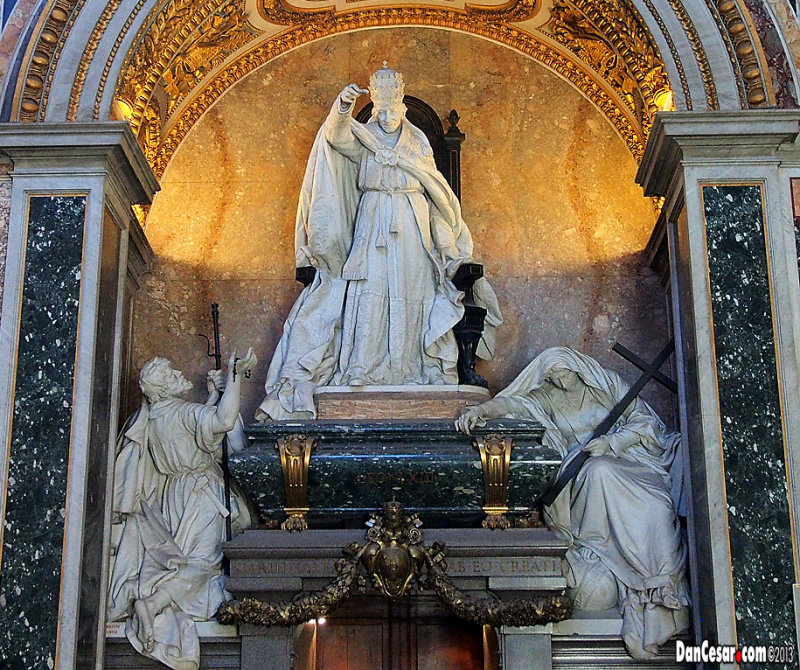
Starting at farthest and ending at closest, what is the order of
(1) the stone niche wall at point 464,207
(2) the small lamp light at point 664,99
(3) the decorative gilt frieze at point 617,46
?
(1) the stone niche wall at point 464,207 → (3) the decorative gilt frieze at point 617,46 → (2) the small lamp light at point 664,99

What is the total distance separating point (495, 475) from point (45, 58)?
3884 mm

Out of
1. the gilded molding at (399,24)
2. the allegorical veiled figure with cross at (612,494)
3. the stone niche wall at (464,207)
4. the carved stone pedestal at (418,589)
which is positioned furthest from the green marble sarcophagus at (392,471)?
the gilded molding at (399,24)

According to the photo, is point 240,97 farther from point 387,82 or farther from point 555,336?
point 555,336

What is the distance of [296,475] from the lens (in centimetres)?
715

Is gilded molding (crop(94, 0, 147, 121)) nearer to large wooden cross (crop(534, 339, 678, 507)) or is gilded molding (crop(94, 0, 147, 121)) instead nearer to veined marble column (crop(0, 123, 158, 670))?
veined marble column (crop(0, 123, 158, 670))

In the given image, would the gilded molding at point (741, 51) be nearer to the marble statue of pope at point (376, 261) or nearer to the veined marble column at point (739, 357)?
the veined marble column at point (739, 357)

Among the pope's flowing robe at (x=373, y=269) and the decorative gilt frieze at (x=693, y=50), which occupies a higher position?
the decorative gilt frieze at (x=693, y=50)

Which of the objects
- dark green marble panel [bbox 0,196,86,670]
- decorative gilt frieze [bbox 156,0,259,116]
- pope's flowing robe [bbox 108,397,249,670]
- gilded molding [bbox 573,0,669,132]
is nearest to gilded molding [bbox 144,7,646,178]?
decorative gilt frieze [bbox 156,0,259,116]

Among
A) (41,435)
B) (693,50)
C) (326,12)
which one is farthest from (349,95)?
(41,435)

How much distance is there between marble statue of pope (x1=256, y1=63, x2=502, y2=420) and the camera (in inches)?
316

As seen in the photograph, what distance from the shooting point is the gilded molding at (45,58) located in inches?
296

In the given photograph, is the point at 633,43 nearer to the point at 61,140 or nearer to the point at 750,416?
the point at 750,416

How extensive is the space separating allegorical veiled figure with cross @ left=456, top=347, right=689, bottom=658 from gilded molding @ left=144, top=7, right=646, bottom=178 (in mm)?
2277

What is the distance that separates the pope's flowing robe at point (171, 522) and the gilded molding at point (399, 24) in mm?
2640
